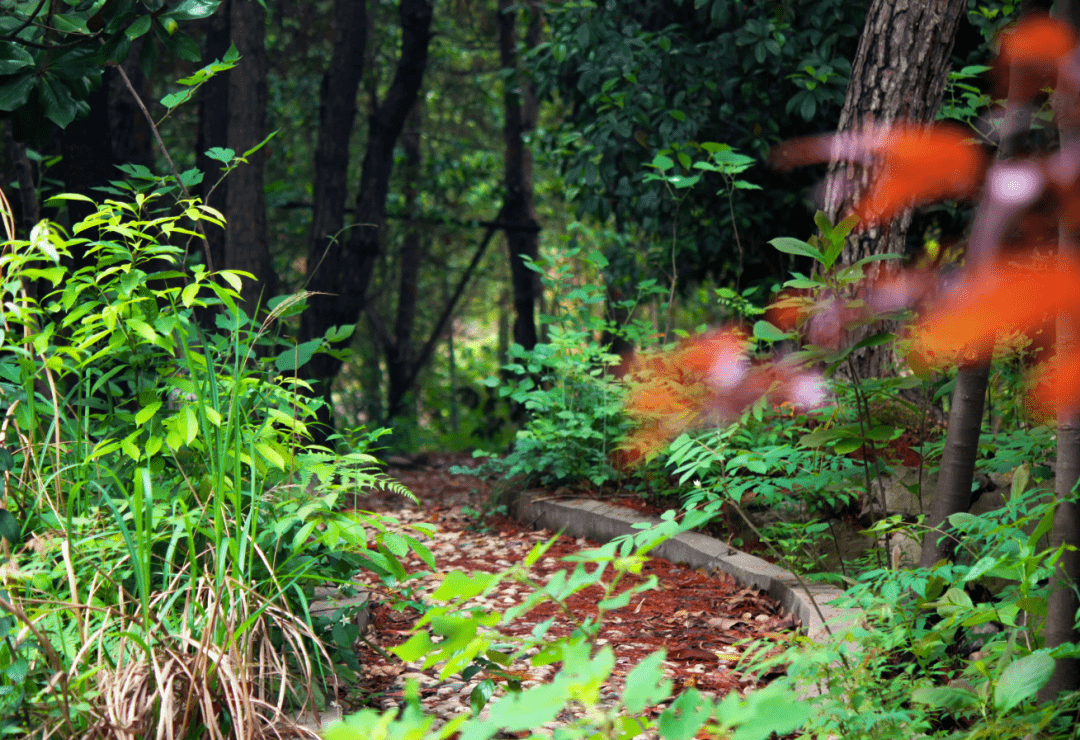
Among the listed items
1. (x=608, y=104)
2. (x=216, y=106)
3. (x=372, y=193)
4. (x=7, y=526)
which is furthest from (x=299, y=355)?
(x=372, y=193)

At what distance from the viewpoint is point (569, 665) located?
3.12 ft

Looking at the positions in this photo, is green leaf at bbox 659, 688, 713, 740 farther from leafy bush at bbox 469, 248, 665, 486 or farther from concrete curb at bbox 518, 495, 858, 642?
leafy bush at bbox 469, 248, 665, 486

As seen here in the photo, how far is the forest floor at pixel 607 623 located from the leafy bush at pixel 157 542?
31cm

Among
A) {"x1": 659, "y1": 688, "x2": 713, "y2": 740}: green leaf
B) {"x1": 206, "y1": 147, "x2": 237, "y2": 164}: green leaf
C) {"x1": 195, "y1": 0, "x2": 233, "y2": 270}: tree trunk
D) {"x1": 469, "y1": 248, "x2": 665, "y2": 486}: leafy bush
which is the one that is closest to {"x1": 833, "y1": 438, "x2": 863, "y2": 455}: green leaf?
{"x1": 659, "y1": 688, "x2": 713, "y2": 740}: green leaf

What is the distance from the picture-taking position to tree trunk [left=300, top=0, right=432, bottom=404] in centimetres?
835

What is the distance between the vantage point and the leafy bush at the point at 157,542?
174 cm

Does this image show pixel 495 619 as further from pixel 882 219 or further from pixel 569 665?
pixel 882 219

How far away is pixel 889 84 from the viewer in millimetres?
4090

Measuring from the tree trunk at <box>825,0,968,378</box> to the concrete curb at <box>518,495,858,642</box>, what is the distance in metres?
1.26

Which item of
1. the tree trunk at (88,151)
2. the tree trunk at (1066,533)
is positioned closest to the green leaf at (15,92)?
the tree trunk at (88,151)

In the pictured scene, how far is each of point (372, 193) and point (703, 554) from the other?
6.20m

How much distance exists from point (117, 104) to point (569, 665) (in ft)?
19.9

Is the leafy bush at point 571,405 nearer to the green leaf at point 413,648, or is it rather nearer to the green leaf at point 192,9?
the green leaf at point 192,9

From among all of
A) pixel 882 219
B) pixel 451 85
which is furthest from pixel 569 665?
pixel 451 85
